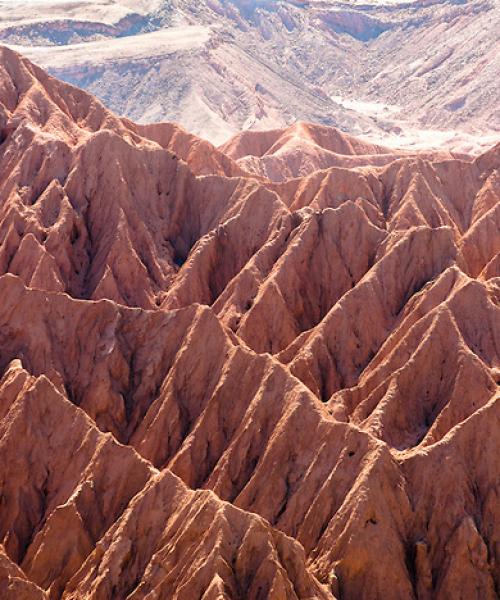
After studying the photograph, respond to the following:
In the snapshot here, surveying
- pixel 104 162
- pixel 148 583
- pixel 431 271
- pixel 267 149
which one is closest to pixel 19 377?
pixel 148 583

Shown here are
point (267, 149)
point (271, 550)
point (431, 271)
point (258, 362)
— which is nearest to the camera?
point (271, 550)

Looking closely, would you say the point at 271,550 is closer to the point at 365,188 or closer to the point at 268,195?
the point at 268,195

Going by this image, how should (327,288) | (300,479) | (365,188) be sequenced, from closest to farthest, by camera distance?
(300,479) < (327,288) < (365,188)

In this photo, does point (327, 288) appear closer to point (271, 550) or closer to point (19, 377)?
point (19, 377)

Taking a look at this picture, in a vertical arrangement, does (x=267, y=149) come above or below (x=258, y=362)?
below

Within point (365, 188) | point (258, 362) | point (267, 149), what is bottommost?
point (267, 149)

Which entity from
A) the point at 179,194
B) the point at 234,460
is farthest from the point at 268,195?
the point at 234,460

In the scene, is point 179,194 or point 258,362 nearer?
point 258,362
